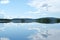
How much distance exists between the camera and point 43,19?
107 cm

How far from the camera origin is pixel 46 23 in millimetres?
1078

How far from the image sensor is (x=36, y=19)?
1061 mm

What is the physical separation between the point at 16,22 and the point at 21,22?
39mm

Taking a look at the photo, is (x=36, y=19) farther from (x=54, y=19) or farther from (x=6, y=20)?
(x=6, y=20)

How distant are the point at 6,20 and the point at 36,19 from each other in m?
0.24

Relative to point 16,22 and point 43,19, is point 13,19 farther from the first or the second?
point 43,19

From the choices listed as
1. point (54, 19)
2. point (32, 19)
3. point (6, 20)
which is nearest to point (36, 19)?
point (32, 19)

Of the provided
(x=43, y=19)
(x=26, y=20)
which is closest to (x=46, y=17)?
(x=43, y=19)

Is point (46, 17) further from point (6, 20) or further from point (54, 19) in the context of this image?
→ point (6, 20)

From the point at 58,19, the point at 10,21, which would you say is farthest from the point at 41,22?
the point at 10,21

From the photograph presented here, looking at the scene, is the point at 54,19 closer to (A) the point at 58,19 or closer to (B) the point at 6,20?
(A) the point at 58,19

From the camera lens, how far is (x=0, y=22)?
1.11m

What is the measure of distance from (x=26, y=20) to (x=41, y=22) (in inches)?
4.6

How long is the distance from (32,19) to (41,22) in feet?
0.25
